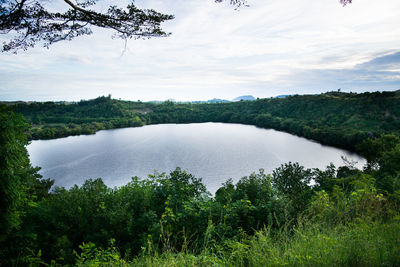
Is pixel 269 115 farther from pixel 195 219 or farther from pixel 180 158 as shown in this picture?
pixel 195 219

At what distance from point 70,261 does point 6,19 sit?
5929 millimetres

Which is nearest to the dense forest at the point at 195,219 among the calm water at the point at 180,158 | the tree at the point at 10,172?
the tree at the point at 10,172

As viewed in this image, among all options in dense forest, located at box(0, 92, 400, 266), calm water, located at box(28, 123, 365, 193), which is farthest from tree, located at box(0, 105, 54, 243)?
calm water, located at box(28, 123, 365, 193)

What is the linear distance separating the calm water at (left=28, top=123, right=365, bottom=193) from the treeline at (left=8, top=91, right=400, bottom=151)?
5806mm

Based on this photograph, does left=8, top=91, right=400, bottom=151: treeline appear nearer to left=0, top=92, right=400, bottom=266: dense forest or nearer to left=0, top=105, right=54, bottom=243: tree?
left=0, top=92, right=400, bottom=266: dense forest

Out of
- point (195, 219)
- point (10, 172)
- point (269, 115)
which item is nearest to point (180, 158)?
point (195, 219)

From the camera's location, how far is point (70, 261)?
18.1 ft

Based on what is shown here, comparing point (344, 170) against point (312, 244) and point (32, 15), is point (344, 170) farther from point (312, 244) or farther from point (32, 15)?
point (32, 15)

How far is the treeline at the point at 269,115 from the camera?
150 ft

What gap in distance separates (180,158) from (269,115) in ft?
161

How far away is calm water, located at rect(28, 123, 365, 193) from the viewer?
30.6 meters

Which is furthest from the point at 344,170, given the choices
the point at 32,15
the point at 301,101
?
the point at 301,101

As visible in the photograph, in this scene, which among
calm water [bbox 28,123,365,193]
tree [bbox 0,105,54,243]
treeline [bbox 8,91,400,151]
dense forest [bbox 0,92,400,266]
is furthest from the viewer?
treeline [bbox 8,91,400,151]

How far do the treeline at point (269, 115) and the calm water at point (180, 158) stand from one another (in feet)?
19.0
